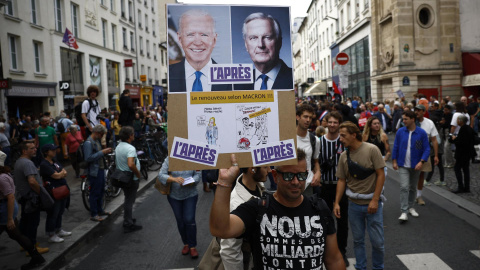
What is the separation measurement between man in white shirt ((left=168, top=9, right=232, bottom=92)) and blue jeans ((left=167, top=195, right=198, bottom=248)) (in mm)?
3611

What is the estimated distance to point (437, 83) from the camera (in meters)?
24.8

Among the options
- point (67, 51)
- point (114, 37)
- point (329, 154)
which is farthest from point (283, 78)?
point (114, 37)

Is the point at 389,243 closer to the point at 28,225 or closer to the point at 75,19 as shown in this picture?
the point at 28,225

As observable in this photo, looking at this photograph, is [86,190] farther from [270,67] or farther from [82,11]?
[82,11]

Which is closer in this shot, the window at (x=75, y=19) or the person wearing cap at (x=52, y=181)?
the person wearing cap at (x=52, y=181)

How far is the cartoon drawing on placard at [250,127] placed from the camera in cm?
241

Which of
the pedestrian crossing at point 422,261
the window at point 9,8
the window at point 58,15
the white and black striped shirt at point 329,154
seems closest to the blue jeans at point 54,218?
the white and black striped shirt at point 329,154

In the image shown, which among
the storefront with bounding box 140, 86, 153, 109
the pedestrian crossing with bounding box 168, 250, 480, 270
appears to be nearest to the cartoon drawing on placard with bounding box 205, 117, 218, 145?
the pedestrian crossing with bounding box 168, 250, 480, 270

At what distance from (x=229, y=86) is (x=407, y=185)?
217 inches

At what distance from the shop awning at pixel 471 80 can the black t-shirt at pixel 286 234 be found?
77.9ft

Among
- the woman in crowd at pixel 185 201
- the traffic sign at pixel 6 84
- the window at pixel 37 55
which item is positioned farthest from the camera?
the window at pixel 37 55

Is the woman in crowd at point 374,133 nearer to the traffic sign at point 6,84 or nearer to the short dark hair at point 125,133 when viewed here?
the short dark hair at point 125,133

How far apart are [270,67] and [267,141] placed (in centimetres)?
46

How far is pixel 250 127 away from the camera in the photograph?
2432mm
